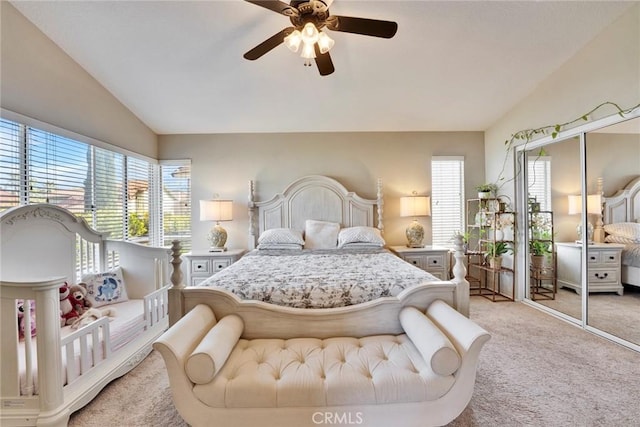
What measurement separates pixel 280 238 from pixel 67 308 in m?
2.10

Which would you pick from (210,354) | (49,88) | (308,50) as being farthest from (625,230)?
(49,88)

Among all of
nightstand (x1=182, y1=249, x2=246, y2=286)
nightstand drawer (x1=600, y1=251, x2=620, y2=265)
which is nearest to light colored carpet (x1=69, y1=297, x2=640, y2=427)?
nightstand drawer (x1=600, y1=251, x2=620, y2=265)

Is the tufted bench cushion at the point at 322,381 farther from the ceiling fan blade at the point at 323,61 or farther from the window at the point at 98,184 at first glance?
the window at the point at 98,184

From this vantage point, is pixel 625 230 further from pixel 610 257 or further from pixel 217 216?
pixel 217 216

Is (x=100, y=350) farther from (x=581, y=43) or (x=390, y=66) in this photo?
(x=581, y=43)

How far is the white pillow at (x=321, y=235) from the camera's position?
3861mm

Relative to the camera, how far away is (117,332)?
2.16m

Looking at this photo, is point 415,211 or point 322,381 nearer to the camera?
point 322,381

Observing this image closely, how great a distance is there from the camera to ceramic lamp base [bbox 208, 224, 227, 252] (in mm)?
3938

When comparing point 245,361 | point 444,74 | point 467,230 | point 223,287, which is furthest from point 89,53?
point 467,230

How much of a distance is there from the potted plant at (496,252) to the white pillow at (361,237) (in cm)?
154

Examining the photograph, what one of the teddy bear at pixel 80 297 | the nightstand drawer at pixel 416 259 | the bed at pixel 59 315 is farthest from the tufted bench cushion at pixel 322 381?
the nightstand drawer at pixel 416 259

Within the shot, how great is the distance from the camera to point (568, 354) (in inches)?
94.9
